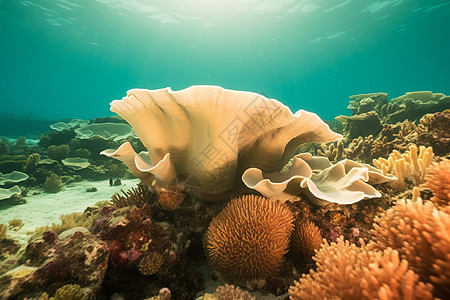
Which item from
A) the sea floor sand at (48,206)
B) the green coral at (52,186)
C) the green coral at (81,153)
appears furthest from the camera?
the green coral at (81,153)

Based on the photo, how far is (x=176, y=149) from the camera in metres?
2.29

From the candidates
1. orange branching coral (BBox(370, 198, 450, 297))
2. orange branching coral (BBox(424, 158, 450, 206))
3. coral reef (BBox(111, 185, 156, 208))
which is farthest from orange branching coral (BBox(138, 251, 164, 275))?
orange branching coral (BBox(424, 158, 450, 206))

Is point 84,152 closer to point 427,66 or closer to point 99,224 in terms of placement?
point 99,224

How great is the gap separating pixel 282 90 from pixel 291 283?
147 meters

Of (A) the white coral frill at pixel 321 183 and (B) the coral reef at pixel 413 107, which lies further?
(B) the coral reef at pixel 413 107

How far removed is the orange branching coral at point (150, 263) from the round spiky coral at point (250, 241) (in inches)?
20.0

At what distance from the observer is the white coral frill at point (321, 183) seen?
66.4 inches

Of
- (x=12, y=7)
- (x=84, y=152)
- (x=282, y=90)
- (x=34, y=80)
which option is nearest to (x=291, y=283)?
(x=84, y=152)

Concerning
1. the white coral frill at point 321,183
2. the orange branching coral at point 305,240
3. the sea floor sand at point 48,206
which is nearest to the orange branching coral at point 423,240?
the white coral frill at point 321,183

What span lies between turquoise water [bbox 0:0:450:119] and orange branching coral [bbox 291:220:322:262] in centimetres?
3832

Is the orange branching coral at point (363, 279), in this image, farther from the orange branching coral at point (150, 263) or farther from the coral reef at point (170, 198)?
the coral reef at point (170, 198)

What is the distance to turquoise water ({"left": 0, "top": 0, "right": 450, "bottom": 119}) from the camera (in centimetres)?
3316

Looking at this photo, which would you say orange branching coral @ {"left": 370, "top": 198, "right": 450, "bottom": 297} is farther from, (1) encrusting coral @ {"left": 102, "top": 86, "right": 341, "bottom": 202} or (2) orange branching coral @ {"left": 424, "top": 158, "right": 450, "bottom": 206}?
(1) encrusting coral @ {"left": 102, "top": 86, "right": 341, "bottom": 202}

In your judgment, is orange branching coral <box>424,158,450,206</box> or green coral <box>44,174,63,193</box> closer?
orange branching coral <box>424,158,450,206</box>
